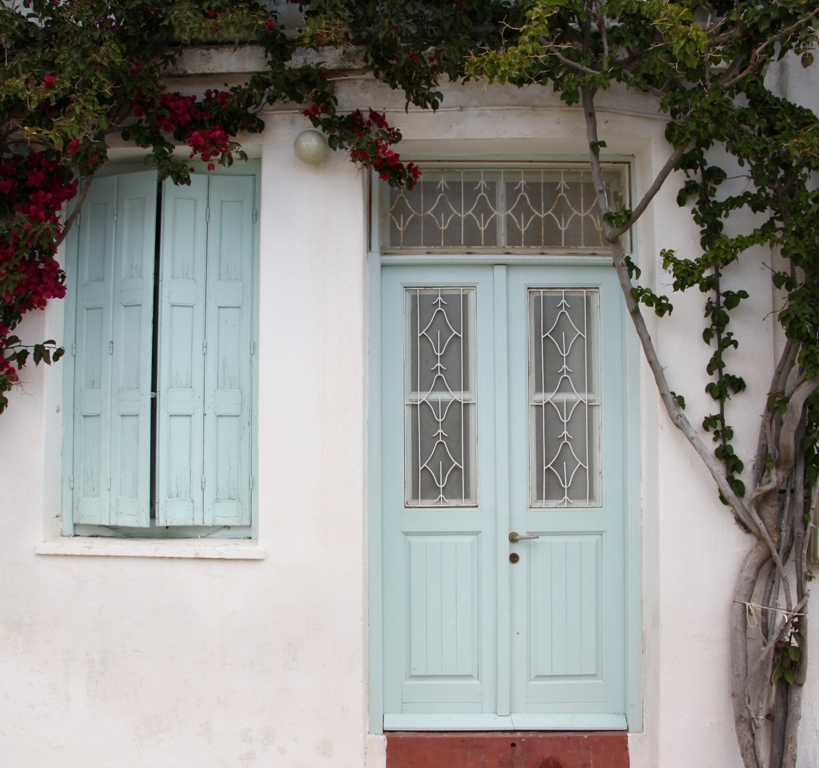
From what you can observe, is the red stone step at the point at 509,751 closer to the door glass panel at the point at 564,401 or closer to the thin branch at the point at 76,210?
the door glass panel at the point at 564,401

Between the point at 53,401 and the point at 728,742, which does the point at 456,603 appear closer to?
the point at 728,742

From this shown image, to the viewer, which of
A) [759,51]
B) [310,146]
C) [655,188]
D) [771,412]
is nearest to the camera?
[759,51]

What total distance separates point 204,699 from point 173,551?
71cm

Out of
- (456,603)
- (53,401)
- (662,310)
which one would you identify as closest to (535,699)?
(456,603)

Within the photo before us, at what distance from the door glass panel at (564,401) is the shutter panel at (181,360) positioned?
1.68 metres

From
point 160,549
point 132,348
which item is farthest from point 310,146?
point 160,549

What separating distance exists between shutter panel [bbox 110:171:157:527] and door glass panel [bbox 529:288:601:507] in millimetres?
1929

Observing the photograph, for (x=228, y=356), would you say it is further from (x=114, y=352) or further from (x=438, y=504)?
(x=438, y=504)

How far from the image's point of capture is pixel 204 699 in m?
3.76

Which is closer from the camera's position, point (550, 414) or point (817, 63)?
point (817, 63)

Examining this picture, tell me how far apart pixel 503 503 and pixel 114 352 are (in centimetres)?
209

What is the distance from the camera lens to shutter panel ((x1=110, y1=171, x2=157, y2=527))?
12.9ft

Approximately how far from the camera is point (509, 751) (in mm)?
3836

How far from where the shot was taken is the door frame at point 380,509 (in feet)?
12.8
